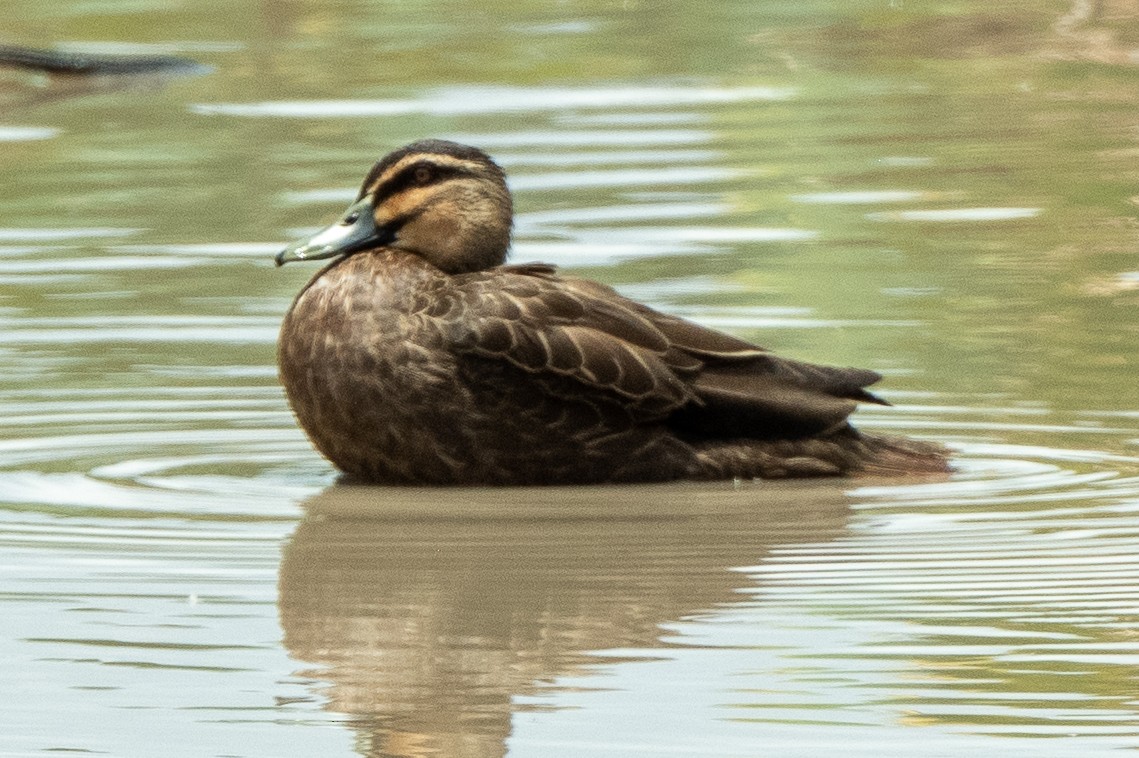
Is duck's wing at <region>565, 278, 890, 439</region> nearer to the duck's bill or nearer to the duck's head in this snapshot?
the duck's head

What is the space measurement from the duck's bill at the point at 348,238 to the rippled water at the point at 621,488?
0.68 m

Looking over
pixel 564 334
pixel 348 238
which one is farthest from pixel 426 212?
pixel 564 334

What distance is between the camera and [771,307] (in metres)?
10.3

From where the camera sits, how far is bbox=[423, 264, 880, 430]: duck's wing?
7.84 meters

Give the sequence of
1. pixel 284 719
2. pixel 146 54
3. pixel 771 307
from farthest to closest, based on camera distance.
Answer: pixel 146 54 → pixel 771 307 → pixel 284 719

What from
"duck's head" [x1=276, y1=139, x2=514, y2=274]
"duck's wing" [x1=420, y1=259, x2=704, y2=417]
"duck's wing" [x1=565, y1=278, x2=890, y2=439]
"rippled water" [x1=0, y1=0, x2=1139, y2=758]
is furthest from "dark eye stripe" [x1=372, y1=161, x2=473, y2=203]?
"rippled water" [x1=0, y1=0, x2=1139, y2=758]

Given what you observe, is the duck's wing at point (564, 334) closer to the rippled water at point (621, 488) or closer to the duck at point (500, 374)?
the duck at point (500, 374)

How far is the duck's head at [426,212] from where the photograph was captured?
818cm

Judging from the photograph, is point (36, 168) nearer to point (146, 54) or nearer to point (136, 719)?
point (146, 54)

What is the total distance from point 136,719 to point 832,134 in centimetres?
938

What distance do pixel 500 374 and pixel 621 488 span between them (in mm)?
507

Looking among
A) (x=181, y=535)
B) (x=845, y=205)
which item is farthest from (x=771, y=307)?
(x=181, y=535)

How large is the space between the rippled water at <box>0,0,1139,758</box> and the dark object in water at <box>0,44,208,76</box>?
0.21m

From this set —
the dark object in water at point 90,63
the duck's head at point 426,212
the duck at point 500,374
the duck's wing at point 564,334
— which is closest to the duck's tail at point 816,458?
the duck at point 500,374
